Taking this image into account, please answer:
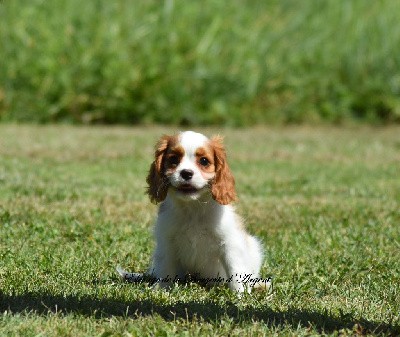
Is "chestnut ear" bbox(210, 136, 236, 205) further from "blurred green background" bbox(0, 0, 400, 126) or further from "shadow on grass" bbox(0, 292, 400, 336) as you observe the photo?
"blurred green background" bbox(0, 0, 400, 126)

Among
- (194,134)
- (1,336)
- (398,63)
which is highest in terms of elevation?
(398,63)

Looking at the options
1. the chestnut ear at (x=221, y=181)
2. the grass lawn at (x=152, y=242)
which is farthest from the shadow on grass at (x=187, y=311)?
the chestnut ear at (x=221, y=181)

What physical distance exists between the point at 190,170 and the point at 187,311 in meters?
0.93

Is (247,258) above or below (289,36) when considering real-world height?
below

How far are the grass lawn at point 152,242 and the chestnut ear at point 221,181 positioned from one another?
0.56m

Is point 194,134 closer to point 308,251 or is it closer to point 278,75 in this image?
point 308,251

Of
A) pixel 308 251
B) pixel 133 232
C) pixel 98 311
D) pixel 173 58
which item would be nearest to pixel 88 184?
pixel 133 232

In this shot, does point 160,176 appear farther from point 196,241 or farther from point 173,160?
point 196,241

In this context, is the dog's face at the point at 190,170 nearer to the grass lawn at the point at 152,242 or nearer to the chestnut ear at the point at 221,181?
the chestnut ear at the point at 221,181

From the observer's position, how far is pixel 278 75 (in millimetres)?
17078

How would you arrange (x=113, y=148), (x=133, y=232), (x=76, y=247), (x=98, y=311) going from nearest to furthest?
(x=98, y=311)
(x=76, y=247)
(x=133, y=232)
(x=113, y=148)

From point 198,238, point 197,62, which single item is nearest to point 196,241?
point 198,238

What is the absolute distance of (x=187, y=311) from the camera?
5012 millimetres

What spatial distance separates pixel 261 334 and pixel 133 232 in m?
2.83
